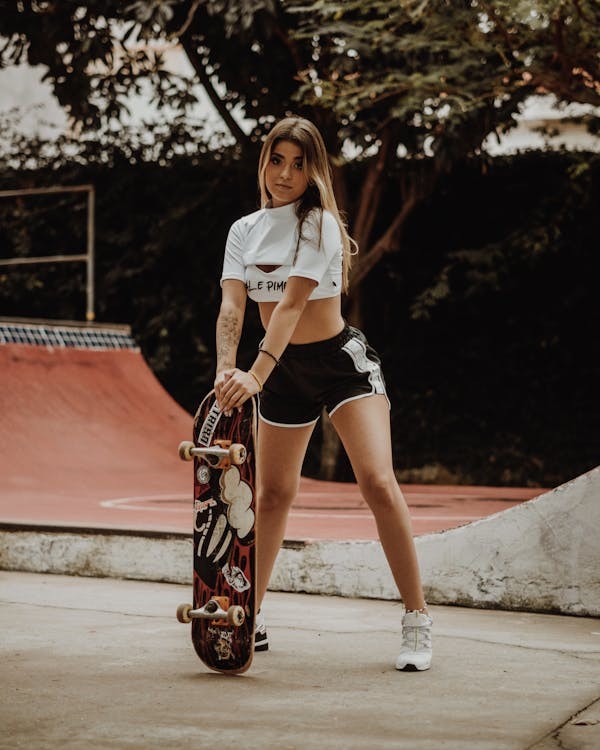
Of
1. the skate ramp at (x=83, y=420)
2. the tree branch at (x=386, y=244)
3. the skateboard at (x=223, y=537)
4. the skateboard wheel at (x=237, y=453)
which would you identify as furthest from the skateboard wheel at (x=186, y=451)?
the tree branch at (x=386, y=244)

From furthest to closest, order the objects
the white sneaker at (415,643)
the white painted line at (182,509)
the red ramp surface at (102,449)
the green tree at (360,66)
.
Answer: the green tree at (360,66), the red ramp surface at (102,449), the white painted line at (182,509), the white sneaker at (415,643)

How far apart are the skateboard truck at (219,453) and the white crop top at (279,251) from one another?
1.60ft

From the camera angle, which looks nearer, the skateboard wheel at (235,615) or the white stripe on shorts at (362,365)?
the skateboard wheel at (235,615)

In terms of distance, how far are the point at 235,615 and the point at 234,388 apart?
0.63 m

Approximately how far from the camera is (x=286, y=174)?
11.1 feet

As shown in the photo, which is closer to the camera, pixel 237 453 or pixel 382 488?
pixel 237 453

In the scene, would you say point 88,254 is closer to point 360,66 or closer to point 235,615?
point 360,66

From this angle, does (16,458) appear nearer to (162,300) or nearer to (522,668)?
(162,300)

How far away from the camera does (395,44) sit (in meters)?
8.61

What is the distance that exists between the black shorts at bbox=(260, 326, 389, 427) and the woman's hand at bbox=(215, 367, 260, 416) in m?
0.28

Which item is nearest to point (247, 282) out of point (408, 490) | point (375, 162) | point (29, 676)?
point (29, 676)

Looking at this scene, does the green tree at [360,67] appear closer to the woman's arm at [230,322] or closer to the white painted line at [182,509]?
the white painted line at [182,509]

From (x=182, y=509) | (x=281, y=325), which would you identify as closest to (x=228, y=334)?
(x=281, y=325)

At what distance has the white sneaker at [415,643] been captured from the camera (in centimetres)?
323
